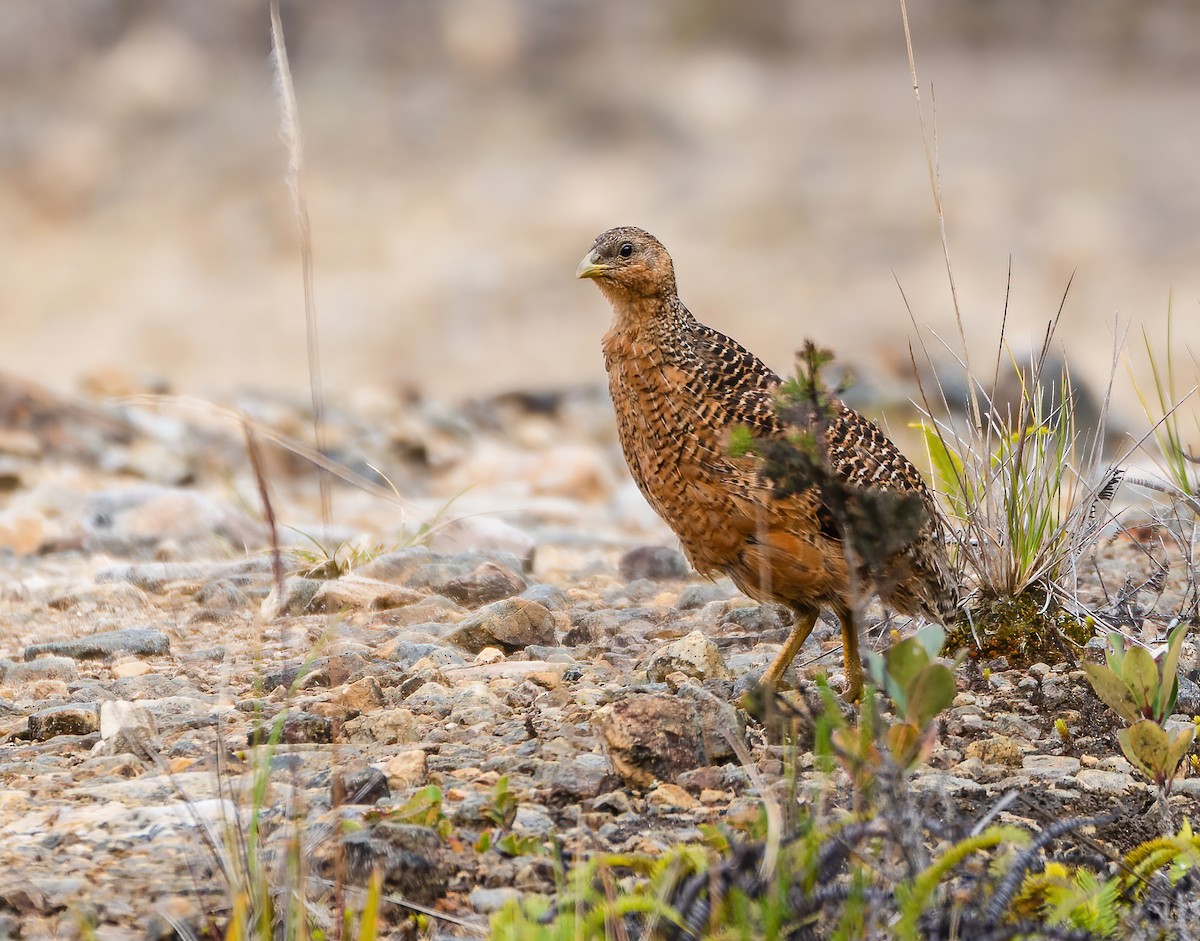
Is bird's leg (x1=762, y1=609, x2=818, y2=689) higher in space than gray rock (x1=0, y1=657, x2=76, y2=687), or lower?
higher

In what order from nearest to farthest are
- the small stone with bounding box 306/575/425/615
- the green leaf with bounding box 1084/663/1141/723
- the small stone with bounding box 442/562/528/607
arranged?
1. the green leaf with bounding box 1084/663/1141/723
2. the small stone with bounding box 306/575/425/615
3. the small stone with bounding box 442/562/528/607

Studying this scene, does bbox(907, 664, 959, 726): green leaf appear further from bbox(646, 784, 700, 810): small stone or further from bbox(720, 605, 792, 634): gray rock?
bbox(720, 605, 792, 634): gray rock

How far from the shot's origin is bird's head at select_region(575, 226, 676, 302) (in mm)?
4395

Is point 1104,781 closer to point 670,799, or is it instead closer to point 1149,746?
point 1149,746

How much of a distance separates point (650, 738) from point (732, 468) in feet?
3.31

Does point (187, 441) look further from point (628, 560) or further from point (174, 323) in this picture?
point (174, 323)

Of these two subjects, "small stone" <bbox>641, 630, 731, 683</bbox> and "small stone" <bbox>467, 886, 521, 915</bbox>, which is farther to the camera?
"small stone" <bbox>641, 630, 731, 683</bbox>

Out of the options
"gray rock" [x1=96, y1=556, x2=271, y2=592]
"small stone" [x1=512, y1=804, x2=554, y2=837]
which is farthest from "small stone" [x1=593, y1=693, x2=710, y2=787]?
"gray rock" [x1=96, y1=556, x2=271, y2=592]

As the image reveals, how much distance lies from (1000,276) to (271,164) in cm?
761

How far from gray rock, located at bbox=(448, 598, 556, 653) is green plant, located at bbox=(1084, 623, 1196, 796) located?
1.79m

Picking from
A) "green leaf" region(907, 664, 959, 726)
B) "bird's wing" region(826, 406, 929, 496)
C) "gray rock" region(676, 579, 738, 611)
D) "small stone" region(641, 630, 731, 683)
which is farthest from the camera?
"gray rock" region(676, 579, 738, 611)

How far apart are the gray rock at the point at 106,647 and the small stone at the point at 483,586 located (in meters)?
1.00

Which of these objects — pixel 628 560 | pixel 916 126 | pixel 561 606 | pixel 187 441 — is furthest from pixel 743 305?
pixel 561 606

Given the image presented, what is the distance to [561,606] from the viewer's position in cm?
477
